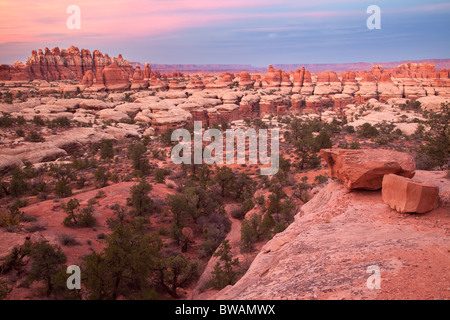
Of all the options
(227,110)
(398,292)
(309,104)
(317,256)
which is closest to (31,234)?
(317,256)

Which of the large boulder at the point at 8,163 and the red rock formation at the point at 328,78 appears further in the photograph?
the red rock formation at the point at 328,78

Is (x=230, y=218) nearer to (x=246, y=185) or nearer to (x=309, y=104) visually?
(x=246, y=185)

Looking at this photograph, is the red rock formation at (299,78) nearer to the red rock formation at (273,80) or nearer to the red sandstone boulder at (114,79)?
the red rock formation at (273,80)

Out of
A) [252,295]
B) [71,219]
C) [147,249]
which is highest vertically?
[252,295]

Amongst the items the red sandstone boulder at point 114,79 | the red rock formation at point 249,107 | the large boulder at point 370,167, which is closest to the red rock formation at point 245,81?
the red rock formation at point 249,107

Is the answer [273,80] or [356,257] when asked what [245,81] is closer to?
[273,80]

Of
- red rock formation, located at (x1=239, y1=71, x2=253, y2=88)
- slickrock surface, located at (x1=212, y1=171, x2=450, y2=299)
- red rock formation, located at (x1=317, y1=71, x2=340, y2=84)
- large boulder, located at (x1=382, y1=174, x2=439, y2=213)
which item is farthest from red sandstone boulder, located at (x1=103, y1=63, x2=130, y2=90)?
large boulder, located at (x1=382, y1=174, x2=439, y2=213)

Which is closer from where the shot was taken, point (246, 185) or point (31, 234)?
point (31, 234)
